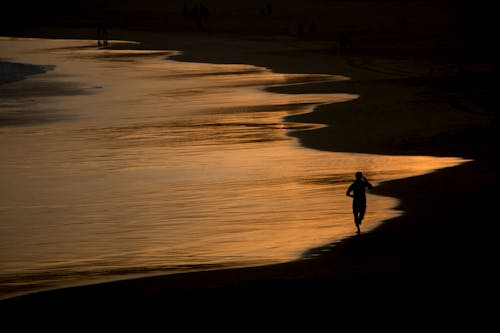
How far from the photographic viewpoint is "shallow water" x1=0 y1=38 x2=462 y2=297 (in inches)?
724

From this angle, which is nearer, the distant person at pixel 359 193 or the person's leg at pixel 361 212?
the distant person at pixel 359 193

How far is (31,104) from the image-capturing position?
4188 centimetres

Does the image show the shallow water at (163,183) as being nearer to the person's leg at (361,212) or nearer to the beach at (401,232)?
the person's leg at (361,212)

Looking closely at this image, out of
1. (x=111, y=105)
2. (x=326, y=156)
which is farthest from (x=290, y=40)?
(x=326, y=156)

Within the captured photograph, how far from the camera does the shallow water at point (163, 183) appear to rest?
1839 centimetres

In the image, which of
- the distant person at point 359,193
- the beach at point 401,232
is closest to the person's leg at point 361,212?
the distant person at point 359,193

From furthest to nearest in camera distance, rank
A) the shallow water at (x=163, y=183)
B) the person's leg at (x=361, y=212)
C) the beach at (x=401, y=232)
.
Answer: the person's leg at (x=361, y=212)
the shallow water at (x=163, y=183)
the beach at (x=401, y=232)

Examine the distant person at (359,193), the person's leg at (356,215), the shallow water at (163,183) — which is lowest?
the shallow water at (163,183)

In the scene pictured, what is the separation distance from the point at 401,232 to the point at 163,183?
7.24 m

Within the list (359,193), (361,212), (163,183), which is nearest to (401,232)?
(361,212)

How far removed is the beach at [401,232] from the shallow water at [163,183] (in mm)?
759

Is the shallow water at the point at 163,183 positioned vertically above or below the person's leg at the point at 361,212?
below

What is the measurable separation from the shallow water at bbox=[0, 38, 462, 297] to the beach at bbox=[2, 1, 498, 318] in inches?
29.9

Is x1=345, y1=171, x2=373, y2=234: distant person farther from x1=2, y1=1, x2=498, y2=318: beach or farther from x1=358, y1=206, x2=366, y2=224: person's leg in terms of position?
x1=2, y1=1, x2=498, y2=318: beach
